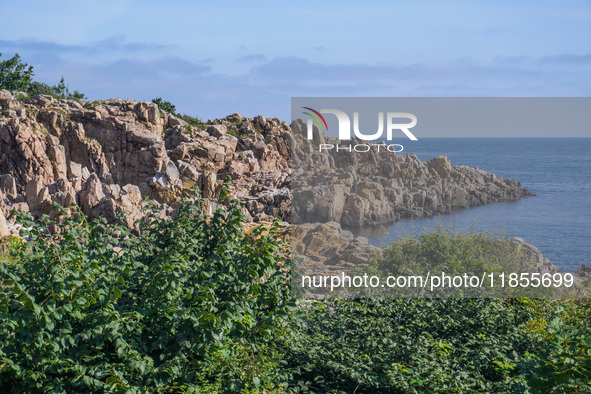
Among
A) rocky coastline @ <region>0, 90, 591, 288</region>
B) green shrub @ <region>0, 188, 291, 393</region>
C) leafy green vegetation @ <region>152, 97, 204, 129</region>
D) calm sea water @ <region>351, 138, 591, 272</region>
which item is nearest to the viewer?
green shrub @ <region>0, 188, 291, 393</region>

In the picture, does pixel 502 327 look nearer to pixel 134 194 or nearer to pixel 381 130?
pixel 381 130

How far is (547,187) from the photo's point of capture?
9492 millimetres

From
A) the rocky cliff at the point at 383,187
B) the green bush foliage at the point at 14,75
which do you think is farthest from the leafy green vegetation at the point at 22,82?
the rocky cliff at the point at 383,187

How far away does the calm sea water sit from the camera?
29.5ft

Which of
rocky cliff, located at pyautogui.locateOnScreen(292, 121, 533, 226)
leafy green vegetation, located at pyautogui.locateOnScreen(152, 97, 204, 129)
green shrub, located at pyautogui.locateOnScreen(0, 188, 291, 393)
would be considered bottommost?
green shrub, located at pyautogui.locateOnScreen(0, 188, 291, 393)

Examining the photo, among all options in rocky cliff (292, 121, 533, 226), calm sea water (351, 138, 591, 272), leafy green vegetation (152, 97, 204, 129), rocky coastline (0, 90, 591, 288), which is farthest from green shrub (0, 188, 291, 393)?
leafy green vegetation (152, 97, 204, 129)

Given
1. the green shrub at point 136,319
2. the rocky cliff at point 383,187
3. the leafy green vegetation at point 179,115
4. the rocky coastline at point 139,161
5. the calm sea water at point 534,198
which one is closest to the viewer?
the green shrub at point 136,319

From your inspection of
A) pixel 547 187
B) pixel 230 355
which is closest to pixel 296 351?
pixel 230 355

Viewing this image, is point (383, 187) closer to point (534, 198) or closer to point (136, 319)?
point (534, 198)

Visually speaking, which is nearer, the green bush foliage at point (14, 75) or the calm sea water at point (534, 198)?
the calm sea water at point (534, 198)

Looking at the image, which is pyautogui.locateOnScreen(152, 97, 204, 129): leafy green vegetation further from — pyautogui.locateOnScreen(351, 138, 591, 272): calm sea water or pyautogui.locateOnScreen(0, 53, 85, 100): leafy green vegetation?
pyautogui.locateOnScreen(351, 138, 591, 272): calm sea water

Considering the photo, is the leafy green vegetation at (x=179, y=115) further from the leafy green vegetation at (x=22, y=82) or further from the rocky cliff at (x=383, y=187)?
the rocky cliff at (x=383, y=187)

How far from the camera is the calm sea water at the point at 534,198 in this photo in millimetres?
8977

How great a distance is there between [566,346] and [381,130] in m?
5.67
